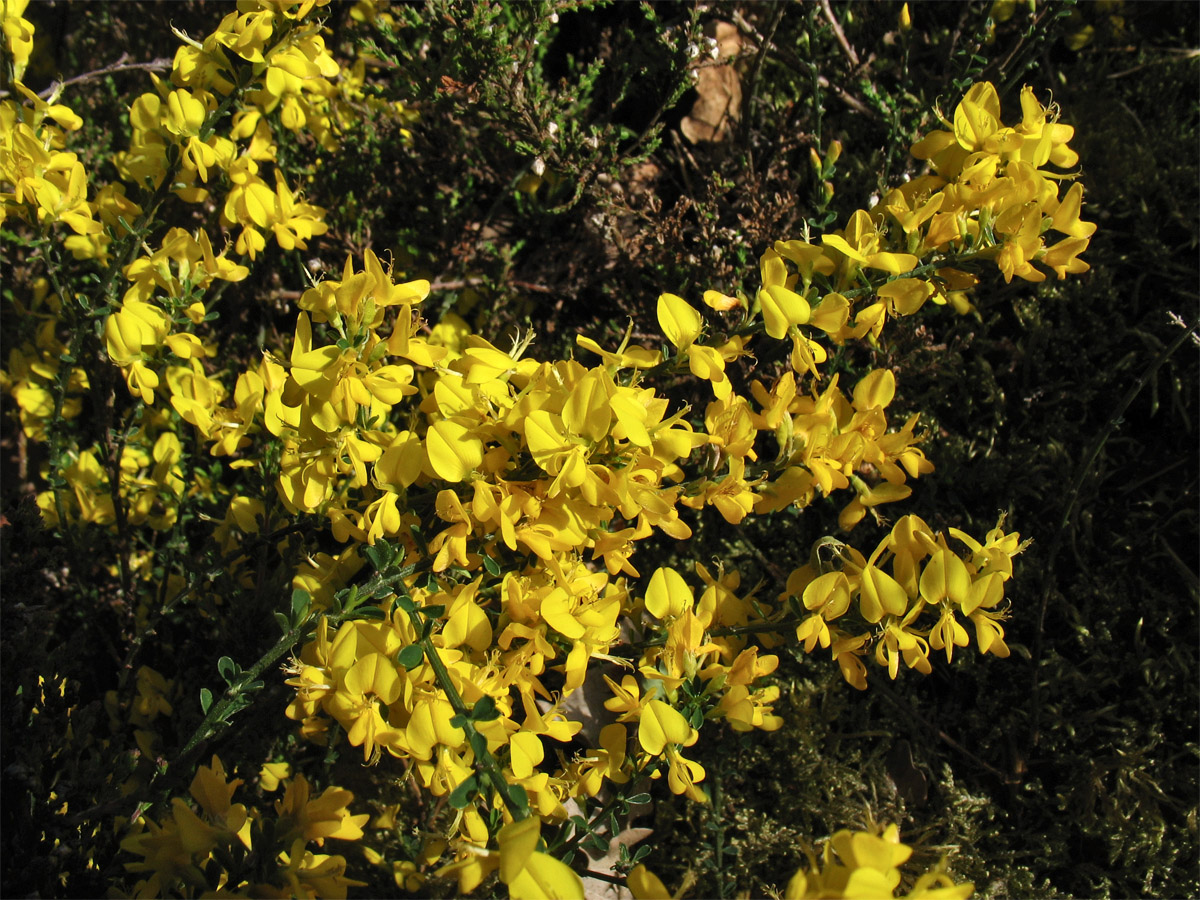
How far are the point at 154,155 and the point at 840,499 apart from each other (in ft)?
5.11

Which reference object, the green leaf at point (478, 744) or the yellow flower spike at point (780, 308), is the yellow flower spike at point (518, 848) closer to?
the green leaf at point (478, 744)

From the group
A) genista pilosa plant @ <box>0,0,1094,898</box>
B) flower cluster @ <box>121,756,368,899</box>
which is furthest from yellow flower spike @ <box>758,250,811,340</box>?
flower cluster @ <box>121,756,368,899</box>

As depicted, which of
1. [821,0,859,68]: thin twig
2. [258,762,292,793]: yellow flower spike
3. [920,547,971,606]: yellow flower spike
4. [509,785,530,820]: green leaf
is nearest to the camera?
[509,785,530,820]: green leaf

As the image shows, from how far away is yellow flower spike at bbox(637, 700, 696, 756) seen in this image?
1104 mm

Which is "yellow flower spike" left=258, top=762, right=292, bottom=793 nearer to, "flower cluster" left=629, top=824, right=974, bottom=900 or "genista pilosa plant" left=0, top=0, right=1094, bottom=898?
"genista pilosa plant" left=0, top=0, right=1094, bottom=898

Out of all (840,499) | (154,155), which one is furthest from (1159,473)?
(154,155)

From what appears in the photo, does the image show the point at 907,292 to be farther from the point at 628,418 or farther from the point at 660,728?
the point at 660,728

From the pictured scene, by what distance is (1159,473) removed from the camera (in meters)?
1.96

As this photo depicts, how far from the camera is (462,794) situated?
926 mm

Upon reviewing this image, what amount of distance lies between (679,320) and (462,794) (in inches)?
25.9

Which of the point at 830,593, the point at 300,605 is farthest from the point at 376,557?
the point at 830,593

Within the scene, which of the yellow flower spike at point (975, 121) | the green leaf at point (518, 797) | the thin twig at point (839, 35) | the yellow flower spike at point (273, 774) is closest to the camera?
the green leaf at point (518, 797)

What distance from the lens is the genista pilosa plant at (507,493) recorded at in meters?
1.03

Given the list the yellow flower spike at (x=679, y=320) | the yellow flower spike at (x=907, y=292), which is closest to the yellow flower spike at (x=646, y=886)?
the yellow flower spike at (x=679, y=320)
